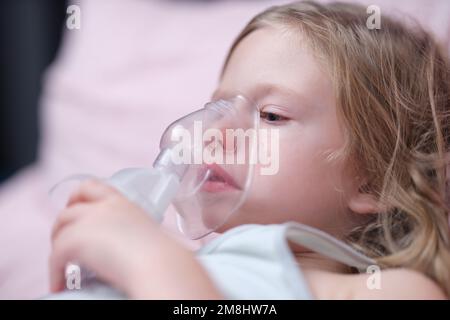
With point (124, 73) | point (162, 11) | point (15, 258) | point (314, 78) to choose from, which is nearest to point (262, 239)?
point (314, 78)

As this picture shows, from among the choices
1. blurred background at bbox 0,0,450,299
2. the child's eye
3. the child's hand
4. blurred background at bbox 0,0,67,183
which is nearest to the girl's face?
the child's eye

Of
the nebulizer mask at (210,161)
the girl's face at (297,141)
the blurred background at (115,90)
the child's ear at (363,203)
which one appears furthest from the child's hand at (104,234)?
the blurred background at (115,90)

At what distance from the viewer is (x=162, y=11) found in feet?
6.28

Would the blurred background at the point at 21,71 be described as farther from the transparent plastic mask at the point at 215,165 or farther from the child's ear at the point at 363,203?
the child's ear at the point at 363,203

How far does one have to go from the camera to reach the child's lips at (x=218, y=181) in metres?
1.02

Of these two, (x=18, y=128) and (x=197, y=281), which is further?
(x=18, y=128)

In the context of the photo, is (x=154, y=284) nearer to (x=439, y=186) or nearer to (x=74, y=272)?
(x=74, y=272)

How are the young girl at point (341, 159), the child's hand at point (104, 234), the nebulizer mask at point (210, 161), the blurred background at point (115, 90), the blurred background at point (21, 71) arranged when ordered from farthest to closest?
the blurred background at point (21, 71), the blurred background at point (115, 90), the nebulizer mask at point (210, 161), the young girl at point (341, 159), the child's hand at point (104, 234)

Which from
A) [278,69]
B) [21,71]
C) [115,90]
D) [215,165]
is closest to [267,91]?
[278,69]

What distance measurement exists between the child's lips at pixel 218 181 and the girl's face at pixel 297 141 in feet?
0.11

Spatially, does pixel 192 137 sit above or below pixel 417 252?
above

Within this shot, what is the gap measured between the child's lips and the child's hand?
0.23 m

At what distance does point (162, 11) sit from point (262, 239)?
1.19 metres

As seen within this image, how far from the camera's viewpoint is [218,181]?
1034 millimetres
